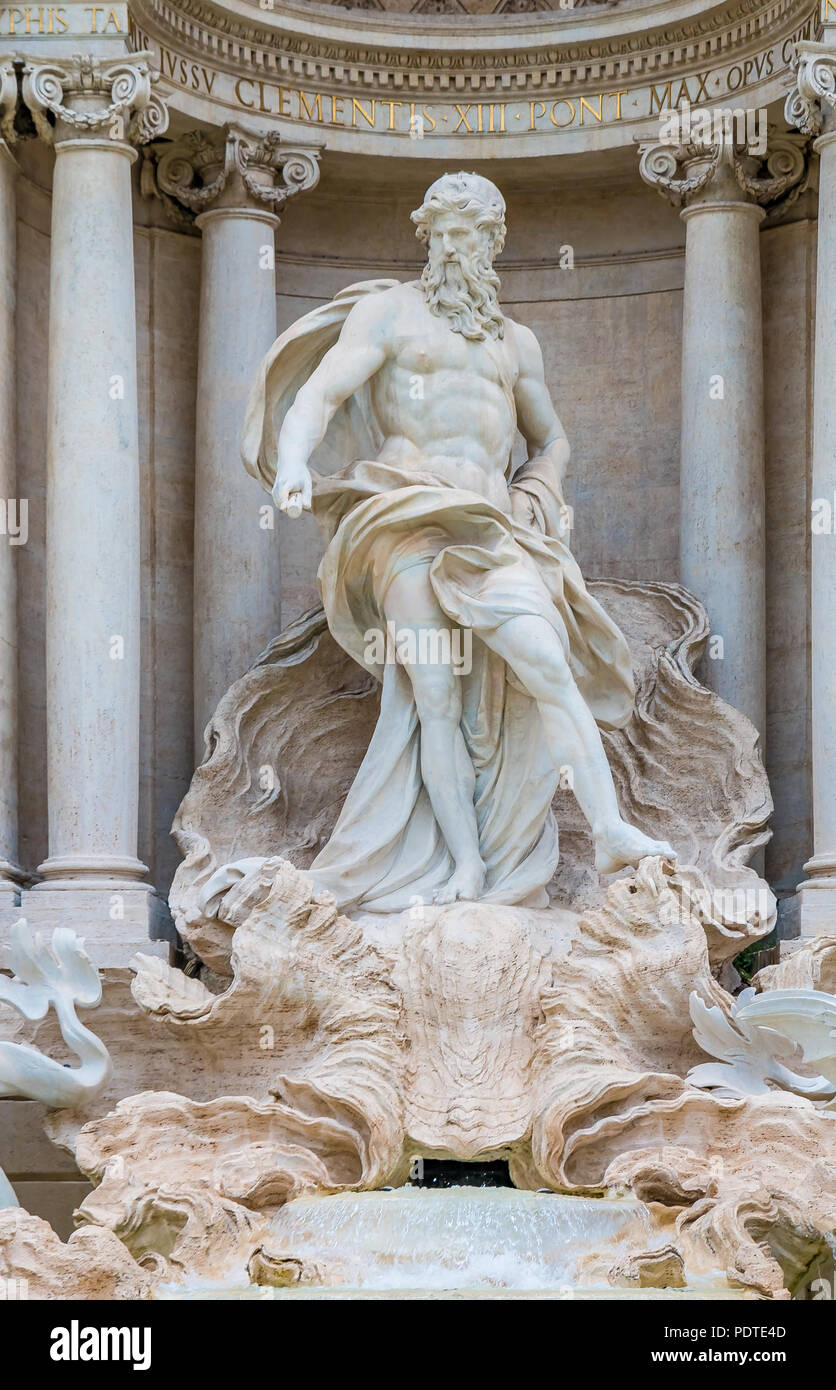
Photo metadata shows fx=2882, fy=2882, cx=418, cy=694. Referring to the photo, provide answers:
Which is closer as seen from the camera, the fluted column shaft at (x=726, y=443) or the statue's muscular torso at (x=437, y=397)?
the statue's muscular torso at (x=437, y=397)

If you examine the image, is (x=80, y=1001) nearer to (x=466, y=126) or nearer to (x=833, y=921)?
(x=833, y=921)

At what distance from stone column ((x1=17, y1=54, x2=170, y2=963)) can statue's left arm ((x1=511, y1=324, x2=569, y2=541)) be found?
6.33ft

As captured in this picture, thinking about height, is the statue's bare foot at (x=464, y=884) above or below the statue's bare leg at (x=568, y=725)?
below

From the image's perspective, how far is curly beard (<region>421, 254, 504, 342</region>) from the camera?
1373 centimetres

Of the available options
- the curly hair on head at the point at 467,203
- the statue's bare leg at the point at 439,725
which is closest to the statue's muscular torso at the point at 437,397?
the curly hair on head at the point at 467,203

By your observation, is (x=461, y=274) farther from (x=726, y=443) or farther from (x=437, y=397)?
(x=726, y=443)

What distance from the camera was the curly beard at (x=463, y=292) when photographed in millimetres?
13727

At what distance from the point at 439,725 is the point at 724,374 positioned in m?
3.05

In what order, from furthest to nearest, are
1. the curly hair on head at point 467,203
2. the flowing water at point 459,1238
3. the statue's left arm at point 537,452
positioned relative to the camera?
the statue's left arm at point 537,452 → the curly hair on head at point 467,203 → the flowing water at point 459,1238

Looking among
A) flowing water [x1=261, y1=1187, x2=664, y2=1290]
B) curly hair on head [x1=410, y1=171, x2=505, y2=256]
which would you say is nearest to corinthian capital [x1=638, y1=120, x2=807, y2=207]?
curly hair on head [x1=410, y1=171, x2=505, y2=256]

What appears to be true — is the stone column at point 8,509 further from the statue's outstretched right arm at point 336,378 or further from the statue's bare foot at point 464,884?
the statue's bare foot at point 464,884

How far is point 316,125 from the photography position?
15688 millimetres

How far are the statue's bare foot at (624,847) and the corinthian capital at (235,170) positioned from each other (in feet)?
14.9

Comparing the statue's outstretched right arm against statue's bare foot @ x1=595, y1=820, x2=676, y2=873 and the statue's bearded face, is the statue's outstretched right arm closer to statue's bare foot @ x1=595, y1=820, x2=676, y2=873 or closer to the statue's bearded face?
the statue's bearded face
